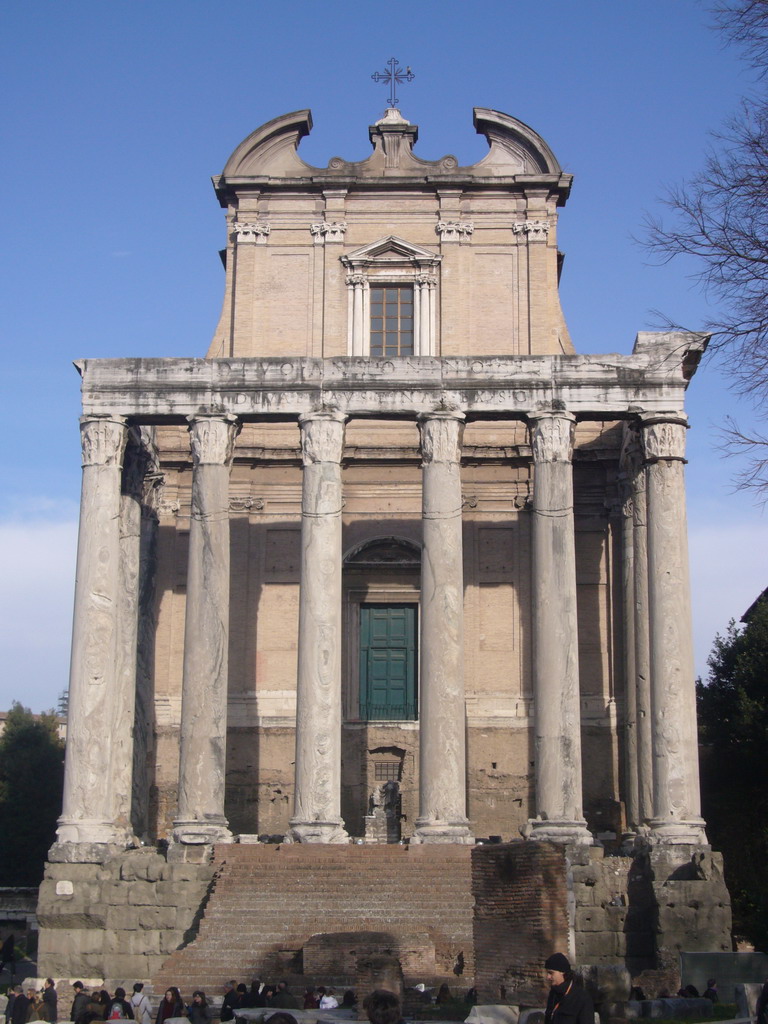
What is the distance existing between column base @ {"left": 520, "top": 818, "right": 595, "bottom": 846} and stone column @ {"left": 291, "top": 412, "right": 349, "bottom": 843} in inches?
141

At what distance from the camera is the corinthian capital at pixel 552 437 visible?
28.5m

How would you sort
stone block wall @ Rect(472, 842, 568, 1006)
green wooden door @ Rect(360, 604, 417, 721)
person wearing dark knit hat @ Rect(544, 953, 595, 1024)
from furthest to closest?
green wooden door @ Rect(360, 604, 417, 721), stone block wall @ Rect(472, 842, 568, 1006), person wearing dark knit hat @ Rect(544, 953, 595, 1024)

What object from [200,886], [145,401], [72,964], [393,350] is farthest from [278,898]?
[393,350]

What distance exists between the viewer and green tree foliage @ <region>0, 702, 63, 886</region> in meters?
47.3

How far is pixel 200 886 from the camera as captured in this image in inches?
999

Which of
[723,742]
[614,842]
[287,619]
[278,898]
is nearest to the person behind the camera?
[278,898]

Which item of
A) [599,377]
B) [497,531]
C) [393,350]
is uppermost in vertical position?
[393,350]

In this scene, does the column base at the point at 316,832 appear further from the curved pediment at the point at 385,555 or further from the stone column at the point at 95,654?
the curved pediment at the point at 385,555

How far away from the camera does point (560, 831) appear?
26312 millimetres

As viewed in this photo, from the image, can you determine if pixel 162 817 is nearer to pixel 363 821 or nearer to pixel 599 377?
pixel 363 821

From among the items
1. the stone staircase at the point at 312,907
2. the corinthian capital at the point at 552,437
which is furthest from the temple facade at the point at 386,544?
the stone staircase at the point at 312,907

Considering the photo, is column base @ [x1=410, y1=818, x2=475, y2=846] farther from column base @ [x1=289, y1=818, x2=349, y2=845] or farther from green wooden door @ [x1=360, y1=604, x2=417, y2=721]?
green wooden door @ [x1=360, y1=604, x2=417, y2=721]

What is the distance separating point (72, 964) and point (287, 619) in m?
9.98

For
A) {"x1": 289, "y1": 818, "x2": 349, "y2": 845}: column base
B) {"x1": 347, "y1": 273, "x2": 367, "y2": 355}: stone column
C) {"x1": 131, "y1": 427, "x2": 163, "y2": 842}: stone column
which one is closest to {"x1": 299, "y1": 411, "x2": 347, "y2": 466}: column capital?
{"x1": 131, "y1": 427, "x2": 163, "y2": 842}: stone column
